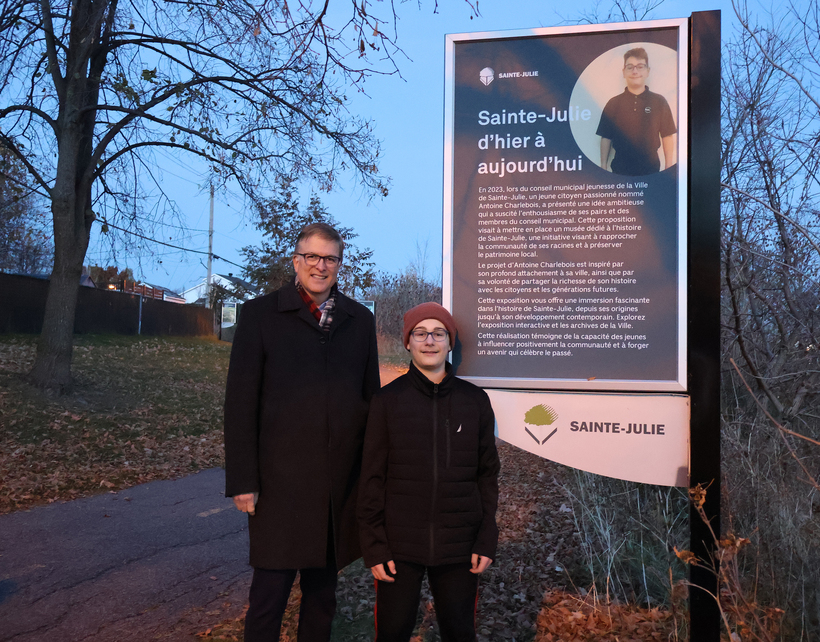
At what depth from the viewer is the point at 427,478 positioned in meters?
2.57

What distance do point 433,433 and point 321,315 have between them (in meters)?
0.73

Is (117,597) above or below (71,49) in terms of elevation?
below

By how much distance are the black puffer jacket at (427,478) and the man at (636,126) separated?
4.24 ft

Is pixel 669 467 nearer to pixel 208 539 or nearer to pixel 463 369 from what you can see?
pixel 463 369

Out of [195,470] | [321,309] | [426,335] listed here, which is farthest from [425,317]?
[195,470]

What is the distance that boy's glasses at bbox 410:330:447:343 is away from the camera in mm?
2727

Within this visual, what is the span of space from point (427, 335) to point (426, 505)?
68 cm

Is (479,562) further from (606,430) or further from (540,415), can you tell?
(606,430)

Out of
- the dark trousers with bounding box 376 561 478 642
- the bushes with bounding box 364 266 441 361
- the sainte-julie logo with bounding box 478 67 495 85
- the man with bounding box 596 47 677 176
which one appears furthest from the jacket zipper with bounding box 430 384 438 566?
the bushes with bounding box 364 266 441 361

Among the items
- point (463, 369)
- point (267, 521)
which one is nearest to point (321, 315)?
point (463, 369)

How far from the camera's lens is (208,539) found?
5855 millimetres

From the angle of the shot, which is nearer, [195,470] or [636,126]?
[636,126]

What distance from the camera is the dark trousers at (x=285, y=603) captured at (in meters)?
2.70

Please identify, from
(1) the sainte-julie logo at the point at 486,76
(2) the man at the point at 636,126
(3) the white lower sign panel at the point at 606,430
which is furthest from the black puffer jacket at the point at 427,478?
(1) the sainte-julie logo at the point at 486,76
